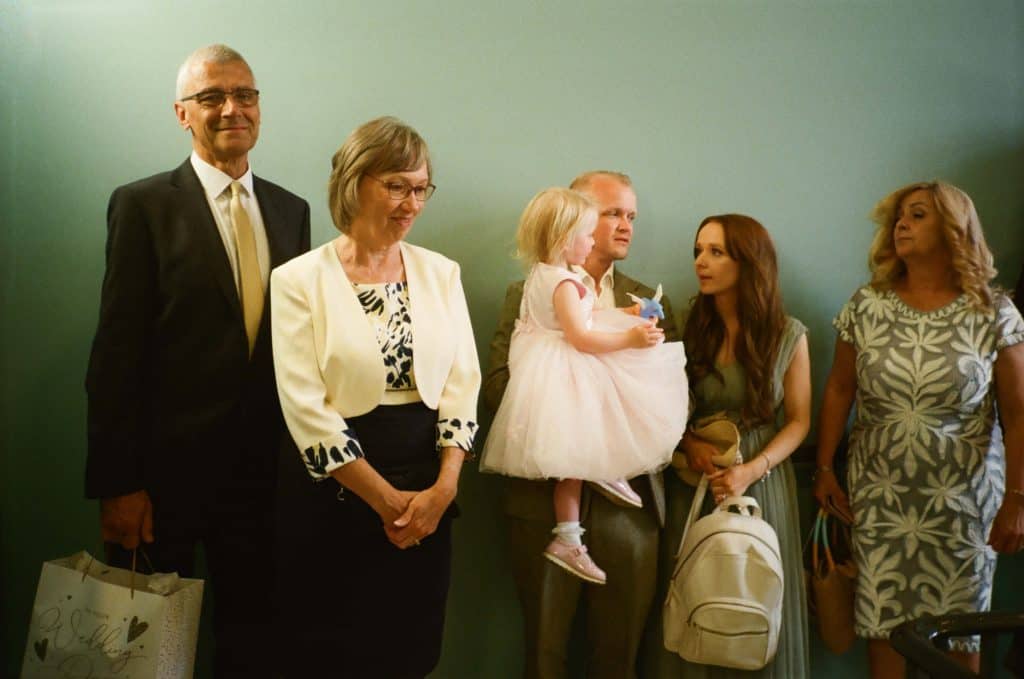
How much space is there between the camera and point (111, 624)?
2168 millimetres

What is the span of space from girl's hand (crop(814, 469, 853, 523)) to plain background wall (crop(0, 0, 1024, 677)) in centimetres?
52

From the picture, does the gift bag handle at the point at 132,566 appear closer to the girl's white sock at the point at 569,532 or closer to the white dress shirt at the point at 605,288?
the girl's white sock at the point at 569,532

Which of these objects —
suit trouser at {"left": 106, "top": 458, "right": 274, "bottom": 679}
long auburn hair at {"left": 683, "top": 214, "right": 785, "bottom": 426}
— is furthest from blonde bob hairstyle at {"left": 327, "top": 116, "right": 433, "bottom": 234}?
long auburn hair at {"left": 683, "top": 214, "right": 785, "bottom": 426}

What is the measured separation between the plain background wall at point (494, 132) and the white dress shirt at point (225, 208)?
0.45m

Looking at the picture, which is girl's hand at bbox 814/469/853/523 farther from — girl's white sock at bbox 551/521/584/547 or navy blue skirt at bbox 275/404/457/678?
navy blue skirt at bbox 275/404/457/678

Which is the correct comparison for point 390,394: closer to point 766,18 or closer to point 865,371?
point 865,371

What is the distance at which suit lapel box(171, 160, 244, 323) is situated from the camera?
2279mm

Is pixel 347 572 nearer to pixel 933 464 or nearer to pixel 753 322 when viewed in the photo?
pixel 753 322

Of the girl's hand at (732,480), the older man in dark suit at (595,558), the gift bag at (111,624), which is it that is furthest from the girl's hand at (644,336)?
the gift bag at (111,624)

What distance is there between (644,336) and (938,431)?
43.2 inches

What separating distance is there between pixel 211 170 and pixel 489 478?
1418 mm

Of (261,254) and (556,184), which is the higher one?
(556,184)

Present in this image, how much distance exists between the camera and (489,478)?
3.02 metres

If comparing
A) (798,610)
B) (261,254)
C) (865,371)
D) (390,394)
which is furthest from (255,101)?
(798,610)
